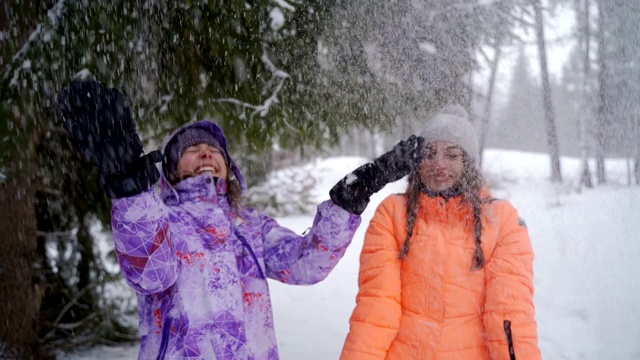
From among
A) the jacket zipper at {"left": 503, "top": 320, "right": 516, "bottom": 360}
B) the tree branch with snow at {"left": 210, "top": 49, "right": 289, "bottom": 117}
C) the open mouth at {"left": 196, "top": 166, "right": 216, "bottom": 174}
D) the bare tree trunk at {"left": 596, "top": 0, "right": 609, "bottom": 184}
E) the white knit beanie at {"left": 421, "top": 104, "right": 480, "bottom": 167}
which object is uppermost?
the bare tree trunk at {"left": 596, "top": 0, "right": 609, "bottom": 184}

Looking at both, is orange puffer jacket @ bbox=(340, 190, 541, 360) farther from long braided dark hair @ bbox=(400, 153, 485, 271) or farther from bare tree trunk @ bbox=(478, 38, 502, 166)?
bare tree trunk @ bbox=(478, 38, 502, 166)

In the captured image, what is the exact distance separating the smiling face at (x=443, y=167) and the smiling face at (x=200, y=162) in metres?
1.00

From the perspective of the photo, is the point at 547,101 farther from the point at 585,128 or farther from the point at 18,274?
the point at 18,274

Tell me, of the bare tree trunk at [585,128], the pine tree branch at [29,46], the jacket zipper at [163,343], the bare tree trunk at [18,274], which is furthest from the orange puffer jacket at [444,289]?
the bare tree trunk at [18,274]

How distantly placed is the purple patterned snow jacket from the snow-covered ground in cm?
260

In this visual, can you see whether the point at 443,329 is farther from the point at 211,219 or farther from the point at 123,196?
the point at 123,196

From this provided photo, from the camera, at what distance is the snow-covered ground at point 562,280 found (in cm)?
485

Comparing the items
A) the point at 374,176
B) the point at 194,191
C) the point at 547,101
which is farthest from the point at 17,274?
the point at 547,101

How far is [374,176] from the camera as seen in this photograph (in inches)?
83.6

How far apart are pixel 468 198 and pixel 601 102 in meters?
4.09

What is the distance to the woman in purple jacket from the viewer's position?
67.8 inches

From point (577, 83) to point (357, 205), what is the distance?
187 inches

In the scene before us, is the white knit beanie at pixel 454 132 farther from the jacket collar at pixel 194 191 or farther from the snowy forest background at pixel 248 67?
the jacket collar at pixel 194 191

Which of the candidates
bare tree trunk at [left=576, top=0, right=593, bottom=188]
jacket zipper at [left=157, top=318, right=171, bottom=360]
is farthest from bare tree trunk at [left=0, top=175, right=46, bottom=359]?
bare tree trunk at [left=576, top=0, right=593, bottom=188]
